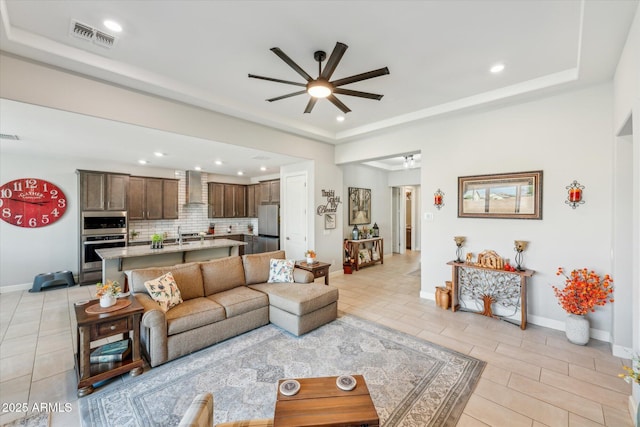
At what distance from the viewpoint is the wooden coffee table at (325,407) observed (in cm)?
137

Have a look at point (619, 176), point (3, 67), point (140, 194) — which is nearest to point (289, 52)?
point (3, 67)

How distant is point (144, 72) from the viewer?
3.04 m

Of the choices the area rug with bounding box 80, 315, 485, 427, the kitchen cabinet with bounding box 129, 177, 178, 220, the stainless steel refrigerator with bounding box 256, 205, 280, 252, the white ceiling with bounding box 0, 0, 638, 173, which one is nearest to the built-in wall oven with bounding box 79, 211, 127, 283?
the kitchen cabinet with bounding box 129, 177, 178, 220

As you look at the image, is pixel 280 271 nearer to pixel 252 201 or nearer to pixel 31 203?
pixel 252 201

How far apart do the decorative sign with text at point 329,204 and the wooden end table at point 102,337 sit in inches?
148

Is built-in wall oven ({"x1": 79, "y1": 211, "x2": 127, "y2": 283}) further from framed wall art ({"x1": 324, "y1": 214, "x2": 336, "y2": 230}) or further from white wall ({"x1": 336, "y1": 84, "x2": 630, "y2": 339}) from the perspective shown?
white wall ({"x1": 336, "y1": 84, "x2": 630, "y2": 339})

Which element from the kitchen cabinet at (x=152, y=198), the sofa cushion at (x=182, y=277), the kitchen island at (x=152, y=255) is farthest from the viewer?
the kitchen cabinet at (x=152, y=198)

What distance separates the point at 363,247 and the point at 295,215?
7.69ft

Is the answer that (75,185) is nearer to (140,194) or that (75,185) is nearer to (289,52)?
(140,194)

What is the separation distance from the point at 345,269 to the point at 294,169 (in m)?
2.62

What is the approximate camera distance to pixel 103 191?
5590 millimetres

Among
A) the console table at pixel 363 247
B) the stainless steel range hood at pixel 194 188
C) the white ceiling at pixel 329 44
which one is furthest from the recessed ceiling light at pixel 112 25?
the console table at pixel 363 247

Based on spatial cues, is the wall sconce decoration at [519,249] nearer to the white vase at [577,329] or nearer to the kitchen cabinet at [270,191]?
the white vase at [577,329]

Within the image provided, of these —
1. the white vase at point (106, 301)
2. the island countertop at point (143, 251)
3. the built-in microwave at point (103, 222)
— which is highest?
the built-in microwave at point (103, 222)
